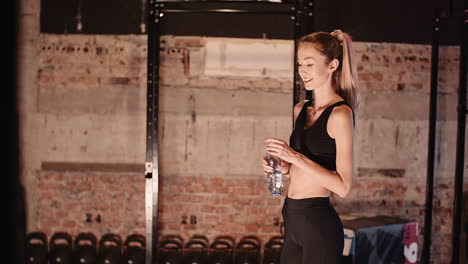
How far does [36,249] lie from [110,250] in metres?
0.57

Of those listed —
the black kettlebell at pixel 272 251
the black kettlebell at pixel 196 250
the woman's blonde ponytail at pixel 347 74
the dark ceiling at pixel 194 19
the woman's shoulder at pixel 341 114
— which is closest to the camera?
the woman's shoulder at pixel 341 114

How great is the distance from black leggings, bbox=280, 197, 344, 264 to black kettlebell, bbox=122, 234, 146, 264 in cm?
164

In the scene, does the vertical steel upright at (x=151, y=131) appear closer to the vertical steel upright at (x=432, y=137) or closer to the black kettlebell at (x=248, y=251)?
the black kettlebell at (x=248, y=251)

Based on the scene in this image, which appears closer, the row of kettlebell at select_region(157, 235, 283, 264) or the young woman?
the young woman

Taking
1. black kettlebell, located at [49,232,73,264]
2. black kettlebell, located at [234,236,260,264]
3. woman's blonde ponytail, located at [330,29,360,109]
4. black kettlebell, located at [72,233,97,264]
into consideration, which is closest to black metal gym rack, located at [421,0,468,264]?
black kettlebell, located at [234,236,260,264]

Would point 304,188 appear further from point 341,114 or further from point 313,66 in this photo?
point 313,66

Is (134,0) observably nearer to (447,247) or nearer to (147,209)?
(147,209)

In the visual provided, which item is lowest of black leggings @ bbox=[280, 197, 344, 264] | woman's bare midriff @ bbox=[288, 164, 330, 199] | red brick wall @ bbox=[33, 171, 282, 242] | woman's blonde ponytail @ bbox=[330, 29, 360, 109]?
red brick wall @ bbox=[33, 171, 282, 242]

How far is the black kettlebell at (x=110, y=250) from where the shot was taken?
2965 millimetres

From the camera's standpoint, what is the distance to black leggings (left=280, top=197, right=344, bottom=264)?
5.21 ft

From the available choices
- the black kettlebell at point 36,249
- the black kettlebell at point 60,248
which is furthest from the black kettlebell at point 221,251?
the black kettlebell at point 36,249

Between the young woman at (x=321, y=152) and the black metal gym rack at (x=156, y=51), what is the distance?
119cm

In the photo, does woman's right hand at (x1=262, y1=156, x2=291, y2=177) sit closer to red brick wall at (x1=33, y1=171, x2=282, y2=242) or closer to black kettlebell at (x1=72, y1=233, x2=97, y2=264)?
red brick wall at (x1=33, y1=171, x2=282, y2=242)

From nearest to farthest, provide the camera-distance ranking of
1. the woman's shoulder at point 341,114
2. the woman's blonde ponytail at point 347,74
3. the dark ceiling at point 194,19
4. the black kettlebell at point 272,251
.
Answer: the woman's shoulder at point 341,114, the woman's blonde ponytail at point 347,74, the black kettlebell at point 272,251, the dark ceiling at point 194,19
